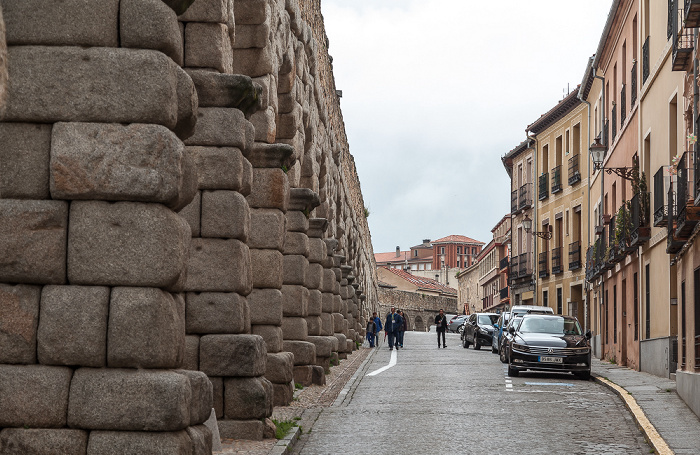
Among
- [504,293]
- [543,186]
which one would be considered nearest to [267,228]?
[543,186]

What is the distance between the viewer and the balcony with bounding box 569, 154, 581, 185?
40562 millimetres

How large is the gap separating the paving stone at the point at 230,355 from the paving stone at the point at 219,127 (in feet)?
6.45

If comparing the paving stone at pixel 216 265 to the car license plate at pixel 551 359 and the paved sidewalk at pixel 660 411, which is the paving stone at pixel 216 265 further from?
the car license plate at pixel 551 359

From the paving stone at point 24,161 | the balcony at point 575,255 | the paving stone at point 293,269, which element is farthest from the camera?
the balcony at point 575,255

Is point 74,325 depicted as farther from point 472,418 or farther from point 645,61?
point 645,61

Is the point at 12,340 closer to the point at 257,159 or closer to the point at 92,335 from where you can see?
the point at 92,335

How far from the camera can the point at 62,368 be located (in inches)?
270

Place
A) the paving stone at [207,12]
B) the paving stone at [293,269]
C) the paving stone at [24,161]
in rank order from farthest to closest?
the paving stone at [293,269] < the paving stone at [207,12] < the paving stone at [24,161]

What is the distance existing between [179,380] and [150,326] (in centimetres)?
41

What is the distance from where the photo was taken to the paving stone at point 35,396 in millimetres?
6805

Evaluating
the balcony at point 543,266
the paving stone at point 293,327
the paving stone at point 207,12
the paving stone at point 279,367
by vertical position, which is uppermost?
the paving stone at point 207,12

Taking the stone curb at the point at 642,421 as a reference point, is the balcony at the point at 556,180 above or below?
above

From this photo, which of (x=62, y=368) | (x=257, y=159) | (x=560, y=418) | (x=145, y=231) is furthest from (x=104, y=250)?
(x=560, y=418)

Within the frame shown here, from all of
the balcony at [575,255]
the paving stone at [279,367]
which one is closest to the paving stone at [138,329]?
the paving stone at [279,367]
